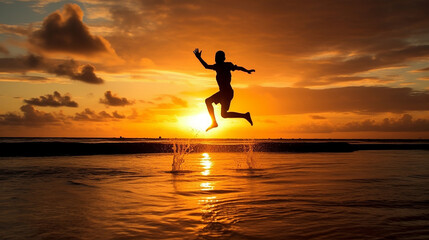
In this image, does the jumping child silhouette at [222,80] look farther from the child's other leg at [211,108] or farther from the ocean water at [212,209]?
the ocean water at [212,209]

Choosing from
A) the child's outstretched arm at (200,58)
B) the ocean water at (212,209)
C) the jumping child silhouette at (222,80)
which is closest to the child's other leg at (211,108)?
the jumping child silhouette at (222,80)

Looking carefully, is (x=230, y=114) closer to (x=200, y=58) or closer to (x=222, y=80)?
(x=222, y=80)

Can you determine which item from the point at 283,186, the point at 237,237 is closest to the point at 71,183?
the point at 283,186

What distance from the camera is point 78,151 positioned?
3662cm

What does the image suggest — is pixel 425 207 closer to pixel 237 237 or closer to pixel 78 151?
pixel 237 237

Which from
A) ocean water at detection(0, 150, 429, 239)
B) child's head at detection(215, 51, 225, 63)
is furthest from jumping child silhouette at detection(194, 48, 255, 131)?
ocean water at detection(0, 150, 429, 239)

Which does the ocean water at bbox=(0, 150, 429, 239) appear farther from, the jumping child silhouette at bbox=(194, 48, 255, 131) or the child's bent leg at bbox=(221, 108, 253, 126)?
the jumping child silhouette at bbox=(194, 48, 255, 131)

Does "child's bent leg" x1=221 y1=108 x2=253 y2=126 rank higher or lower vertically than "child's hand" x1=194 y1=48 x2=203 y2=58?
lower

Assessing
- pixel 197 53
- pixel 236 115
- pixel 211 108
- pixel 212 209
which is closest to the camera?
pixel 212 209

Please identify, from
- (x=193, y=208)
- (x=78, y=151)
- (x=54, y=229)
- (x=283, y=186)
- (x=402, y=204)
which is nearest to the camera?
(x=54, y=229)

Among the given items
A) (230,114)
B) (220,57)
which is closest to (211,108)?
(230,114)

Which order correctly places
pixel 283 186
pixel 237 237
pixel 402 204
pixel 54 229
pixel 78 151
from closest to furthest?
pixel 237 237 < pixel 54 229 < pixel 402 204 < pixel 283 186 < pixel 78 151

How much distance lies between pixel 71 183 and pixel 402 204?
11.1m

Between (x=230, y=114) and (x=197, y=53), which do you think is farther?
(x=230, y=114)
